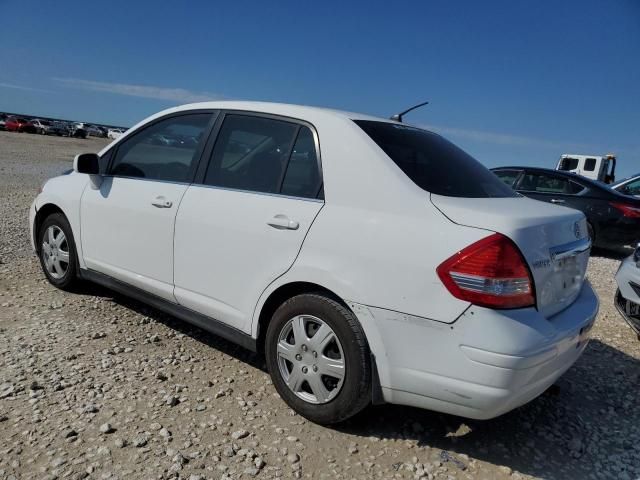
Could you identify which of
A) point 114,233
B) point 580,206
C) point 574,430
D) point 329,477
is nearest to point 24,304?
point 114,233

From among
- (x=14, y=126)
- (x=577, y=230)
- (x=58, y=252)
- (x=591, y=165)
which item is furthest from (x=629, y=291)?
(x=14, y=126)

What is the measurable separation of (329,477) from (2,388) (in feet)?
6.33

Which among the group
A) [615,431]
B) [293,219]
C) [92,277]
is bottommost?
[615,431]

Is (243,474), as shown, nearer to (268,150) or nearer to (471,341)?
(471,341)

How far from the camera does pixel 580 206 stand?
8.70 m

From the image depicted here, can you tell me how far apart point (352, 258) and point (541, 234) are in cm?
91

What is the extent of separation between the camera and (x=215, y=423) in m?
2.76

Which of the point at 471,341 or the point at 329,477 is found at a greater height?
the point at 471,341

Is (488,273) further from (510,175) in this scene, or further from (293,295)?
(510,175)

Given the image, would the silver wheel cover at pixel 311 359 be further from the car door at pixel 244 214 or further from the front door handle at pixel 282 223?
the front door handle at pixel 282 223

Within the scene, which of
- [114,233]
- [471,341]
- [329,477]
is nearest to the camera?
[471,341]

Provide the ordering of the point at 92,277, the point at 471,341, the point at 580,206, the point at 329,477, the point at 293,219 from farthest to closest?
the point at 580,206 < the point at 92,277 < the point at 293,219 < the point at 329,477 < the point at 471,341

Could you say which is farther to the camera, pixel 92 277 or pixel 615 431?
pixel 92 277

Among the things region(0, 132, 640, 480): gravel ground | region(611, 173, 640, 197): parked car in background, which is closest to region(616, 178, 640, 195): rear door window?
region(611, 173, 640, 197): parked car in background
